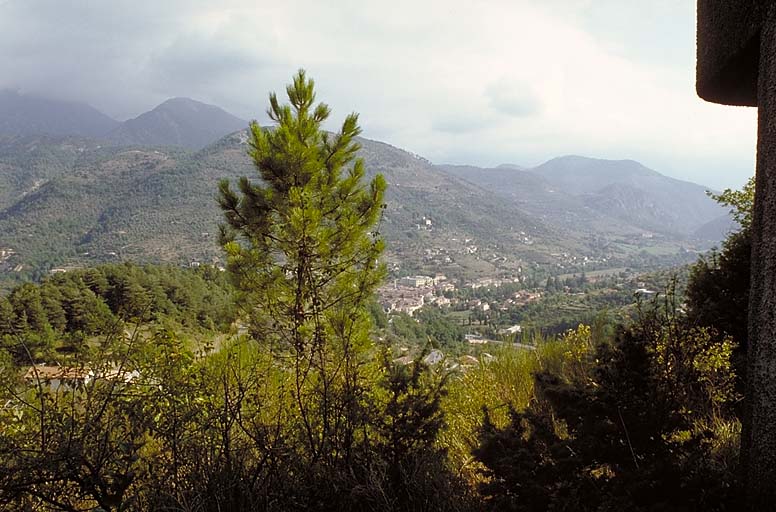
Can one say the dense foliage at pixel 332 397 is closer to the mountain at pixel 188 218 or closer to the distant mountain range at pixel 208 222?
the distant mountain range at pixel 208 222

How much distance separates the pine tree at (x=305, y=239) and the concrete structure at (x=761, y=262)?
2.22m

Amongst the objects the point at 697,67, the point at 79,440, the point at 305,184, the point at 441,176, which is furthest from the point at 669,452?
the point at 441,176

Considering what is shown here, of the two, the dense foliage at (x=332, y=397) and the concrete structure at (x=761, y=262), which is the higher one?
the concrete structure at (x=761, y=262)

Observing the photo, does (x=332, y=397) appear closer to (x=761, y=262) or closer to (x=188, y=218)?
(x=761, y=262)

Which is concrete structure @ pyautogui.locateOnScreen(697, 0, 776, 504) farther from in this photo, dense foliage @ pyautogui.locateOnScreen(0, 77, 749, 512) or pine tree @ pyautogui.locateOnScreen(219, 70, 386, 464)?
pine tree @ pyautogui.locateOnScreen(219, 70, 386, 464)

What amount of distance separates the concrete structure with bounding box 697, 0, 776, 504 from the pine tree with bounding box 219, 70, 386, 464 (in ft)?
7.29

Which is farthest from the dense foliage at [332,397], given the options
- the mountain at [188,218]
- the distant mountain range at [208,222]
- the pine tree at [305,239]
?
the mountain at [188,218]

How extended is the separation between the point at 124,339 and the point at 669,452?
316 centimetres

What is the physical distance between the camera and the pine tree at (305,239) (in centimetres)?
372

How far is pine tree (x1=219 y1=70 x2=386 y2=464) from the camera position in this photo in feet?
12.2

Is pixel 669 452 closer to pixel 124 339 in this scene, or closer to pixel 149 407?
pixel 149 407

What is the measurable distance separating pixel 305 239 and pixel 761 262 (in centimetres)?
297

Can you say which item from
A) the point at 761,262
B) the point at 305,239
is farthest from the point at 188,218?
the point at 761,262

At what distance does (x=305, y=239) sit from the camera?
378cm
